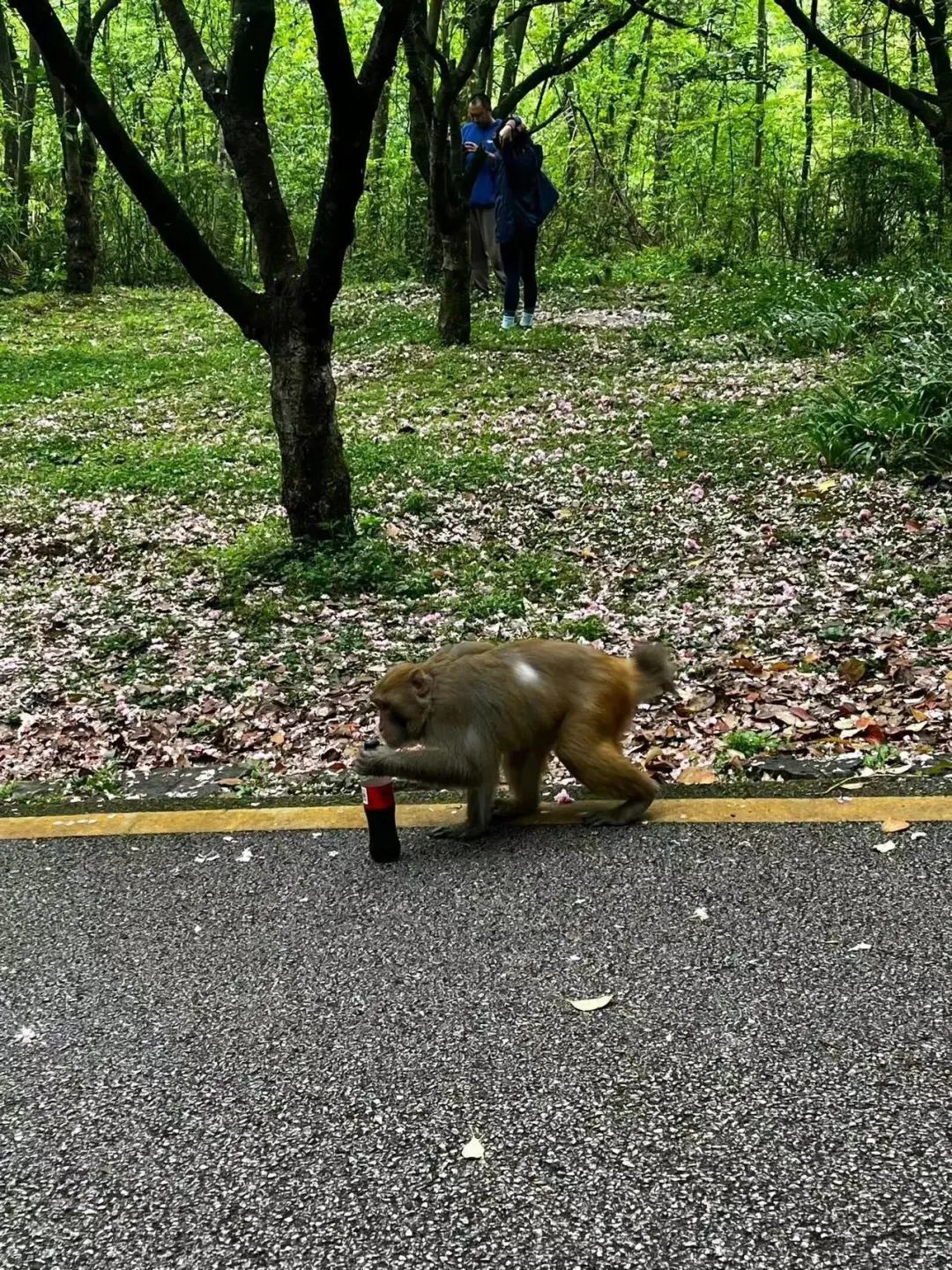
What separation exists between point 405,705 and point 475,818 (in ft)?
1.66

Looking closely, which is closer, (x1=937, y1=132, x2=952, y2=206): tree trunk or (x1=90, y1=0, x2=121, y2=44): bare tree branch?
(x1=937, y1=132, x2=952, y2=206): tree trunk

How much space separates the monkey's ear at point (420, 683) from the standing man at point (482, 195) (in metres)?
9.85

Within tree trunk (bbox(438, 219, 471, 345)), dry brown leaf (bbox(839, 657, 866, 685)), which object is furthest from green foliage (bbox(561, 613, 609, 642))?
tree trunk (bbox(438, 219, 471, 345))

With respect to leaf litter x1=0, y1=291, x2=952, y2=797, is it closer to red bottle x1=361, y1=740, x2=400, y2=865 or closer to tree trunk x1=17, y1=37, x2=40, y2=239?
red bottle x1=361, y1=740, x2=400, y2=865

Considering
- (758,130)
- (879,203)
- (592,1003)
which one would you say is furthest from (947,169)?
(592,1003)

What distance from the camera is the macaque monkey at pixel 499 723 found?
4.02 metres

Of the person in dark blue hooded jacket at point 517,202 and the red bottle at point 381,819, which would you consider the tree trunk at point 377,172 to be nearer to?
the person in dark blue hooded jacket at point 517,202

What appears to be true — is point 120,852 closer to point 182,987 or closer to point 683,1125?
point 182,987

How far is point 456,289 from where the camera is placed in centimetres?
1281

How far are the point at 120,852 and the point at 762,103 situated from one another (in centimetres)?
2028

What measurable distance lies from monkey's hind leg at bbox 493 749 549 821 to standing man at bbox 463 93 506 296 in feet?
32.2

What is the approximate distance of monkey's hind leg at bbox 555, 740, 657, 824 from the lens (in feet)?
13.1

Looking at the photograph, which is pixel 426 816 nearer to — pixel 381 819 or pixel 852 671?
pixel 381 819

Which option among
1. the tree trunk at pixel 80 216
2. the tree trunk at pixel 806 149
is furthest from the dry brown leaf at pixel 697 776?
the tree trunk at pixel 80 216
